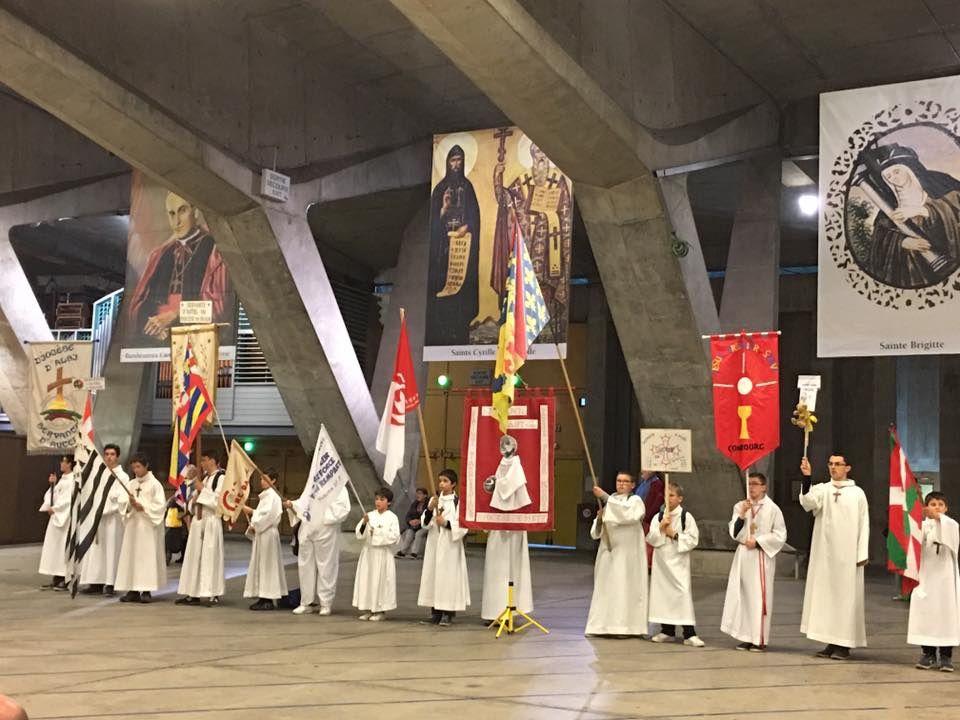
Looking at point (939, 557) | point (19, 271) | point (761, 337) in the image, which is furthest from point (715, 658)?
point (19, 271)

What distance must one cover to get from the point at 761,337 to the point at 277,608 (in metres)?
5.64

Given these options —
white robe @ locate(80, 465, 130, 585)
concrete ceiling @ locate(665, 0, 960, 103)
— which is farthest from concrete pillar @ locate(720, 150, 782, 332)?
white robe @ locate(80, 465, 130, 585)

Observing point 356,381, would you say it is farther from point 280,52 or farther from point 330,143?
point 280,52

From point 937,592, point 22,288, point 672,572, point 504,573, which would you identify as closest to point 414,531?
point 504,573

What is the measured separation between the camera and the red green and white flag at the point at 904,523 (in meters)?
8.58

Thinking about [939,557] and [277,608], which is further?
[277,608]

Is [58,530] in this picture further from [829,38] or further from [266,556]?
[829,38]

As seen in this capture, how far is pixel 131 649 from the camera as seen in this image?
8.52m

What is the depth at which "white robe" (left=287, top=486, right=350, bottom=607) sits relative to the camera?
10992mm

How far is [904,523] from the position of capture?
8.86 meters

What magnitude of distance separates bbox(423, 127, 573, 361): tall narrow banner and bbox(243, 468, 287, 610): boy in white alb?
4095 mm

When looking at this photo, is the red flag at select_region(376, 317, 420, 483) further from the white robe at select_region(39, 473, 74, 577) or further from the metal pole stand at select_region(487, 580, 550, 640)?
the white robe at select_region(39, 473, 74, 577)

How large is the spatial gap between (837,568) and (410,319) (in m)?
10.1

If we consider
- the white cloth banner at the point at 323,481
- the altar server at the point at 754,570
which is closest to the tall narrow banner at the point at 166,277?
the white cloth banner at the point at 323,481
